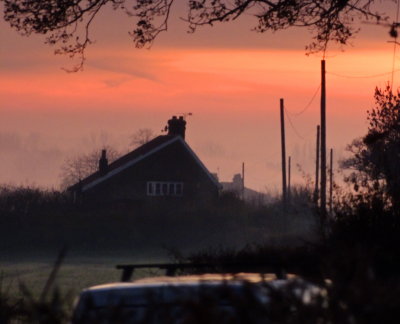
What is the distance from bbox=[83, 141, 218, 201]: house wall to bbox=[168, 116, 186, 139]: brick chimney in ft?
3.84

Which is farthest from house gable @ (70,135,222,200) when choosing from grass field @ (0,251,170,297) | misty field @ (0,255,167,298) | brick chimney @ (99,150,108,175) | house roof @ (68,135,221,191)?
misty field @ (0,255,167,298)

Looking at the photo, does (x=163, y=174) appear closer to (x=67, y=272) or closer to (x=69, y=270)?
(x=69, y=270)

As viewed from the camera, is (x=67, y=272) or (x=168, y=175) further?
(x=168, y=175)

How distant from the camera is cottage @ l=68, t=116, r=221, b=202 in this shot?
9388 cm

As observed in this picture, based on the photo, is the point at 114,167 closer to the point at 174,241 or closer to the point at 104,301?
the point at 174,241

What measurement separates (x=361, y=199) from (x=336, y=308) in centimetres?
1464

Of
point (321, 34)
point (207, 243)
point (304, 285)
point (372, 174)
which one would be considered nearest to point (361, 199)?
point (372, 174)

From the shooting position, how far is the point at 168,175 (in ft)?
313

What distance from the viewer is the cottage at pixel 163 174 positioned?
9388 centimetres

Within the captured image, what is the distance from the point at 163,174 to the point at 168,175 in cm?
38

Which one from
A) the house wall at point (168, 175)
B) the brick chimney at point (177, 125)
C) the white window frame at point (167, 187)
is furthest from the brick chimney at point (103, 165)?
the brick chimney at point (177, 125)

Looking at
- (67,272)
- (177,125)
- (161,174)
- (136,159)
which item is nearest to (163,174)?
(161,174)

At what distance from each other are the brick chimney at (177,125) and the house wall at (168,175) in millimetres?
1170

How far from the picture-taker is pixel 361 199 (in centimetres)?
1983
